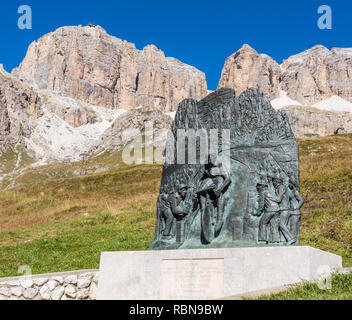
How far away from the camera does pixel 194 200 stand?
11.4 metres

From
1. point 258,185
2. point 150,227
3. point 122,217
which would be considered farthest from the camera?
point 122,217

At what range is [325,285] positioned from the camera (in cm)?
799

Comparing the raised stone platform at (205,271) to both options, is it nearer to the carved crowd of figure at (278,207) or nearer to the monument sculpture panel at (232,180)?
the monument sculpture panel at (232,180)

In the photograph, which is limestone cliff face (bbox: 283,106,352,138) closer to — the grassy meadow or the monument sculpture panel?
the grassy meadow

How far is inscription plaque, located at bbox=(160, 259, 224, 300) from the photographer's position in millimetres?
9680

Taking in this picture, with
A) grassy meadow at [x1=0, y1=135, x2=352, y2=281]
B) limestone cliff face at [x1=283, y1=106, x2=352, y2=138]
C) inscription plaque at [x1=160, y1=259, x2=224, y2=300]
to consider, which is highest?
limestone cliff face at [x1=283, y1=106, x2=352, y2=138]

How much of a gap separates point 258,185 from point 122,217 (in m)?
13.4

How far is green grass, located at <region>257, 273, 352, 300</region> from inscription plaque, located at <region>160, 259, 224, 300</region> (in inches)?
81.1

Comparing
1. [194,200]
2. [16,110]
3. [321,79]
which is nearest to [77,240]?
[194,200]

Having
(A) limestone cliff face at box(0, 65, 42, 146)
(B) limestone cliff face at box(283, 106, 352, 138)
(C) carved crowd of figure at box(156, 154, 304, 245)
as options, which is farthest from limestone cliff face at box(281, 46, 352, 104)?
(C) carved crowd of figure at box(156, 154, 304, 245)

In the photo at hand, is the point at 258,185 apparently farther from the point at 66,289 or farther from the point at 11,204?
the point at 11,204

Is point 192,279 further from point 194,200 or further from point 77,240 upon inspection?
point 77,240

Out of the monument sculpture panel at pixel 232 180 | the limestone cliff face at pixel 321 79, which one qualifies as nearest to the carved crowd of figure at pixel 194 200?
the monument sculpture panel at pixel 232 180
